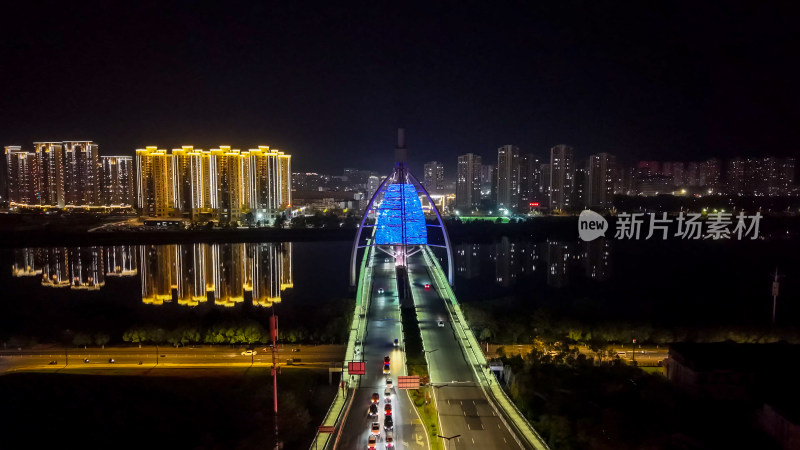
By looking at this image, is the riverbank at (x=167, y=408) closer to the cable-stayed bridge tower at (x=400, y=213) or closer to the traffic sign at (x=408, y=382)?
the traffic sign at (x=408, y=382)

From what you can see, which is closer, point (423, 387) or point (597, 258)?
point (423, 387)

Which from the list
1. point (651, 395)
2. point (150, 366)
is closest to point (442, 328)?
point (651, 395)

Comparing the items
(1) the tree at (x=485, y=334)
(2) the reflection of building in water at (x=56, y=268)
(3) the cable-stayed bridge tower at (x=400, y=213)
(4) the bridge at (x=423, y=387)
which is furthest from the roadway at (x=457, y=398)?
(2) the reflection of building in water at (x=56, y=268)

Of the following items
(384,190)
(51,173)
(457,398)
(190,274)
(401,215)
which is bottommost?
(190,274)

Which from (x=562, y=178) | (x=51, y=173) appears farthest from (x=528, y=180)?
(x=51, y=173)

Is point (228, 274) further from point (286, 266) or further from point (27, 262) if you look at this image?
point (27, 262)

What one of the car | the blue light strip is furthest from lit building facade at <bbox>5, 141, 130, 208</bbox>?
the car

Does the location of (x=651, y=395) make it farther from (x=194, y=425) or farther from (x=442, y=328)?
(x=194, y=425)
